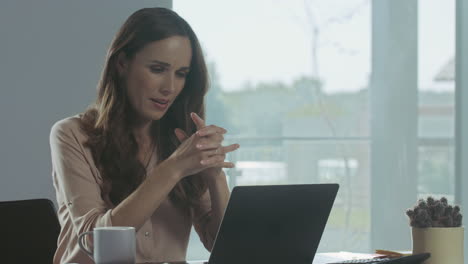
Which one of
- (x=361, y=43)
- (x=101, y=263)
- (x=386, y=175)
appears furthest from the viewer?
(x=361, y=43)

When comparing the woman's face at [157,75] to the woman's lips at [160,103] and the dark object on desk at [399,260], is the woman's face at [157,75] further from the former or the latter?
the dark object on desk at [399,260]

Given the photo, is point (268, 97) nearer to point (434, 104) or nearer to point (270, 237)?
point (434, 104)

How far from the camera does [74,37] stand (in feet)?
11.0

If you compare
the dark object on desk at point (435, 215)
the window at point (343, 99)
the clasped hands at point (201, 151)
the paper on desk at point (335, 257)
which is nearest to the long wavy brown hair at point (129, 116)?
the clasped hands at point (201, 151)

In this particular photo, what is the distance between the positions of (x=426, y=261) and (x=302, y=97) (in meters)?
3.00

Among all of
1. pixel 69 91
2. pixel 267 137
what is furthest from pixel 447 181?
pixel 69 91

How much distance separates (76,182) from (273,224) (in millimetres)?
658

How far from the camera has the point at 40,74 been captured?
329 centimetres

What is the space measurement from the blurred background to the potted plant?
7.51 feet

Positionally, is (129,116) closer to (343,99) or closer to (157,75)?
(157,75)

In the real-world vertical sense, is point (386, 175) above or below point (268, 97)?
below

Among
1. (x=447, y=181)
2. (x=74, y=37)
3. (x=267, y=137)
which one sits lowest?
(x=447, y=181)

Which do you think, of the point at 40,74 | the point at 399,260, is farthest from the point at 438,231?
the point at 40,74

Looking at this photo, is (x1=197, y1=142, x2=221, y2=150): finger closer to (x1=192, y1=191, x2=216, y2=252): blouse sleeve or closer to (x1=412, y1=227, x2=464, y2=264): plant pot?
(x1=192, y1=191, x2=216, y2=252): blouse sleeve
